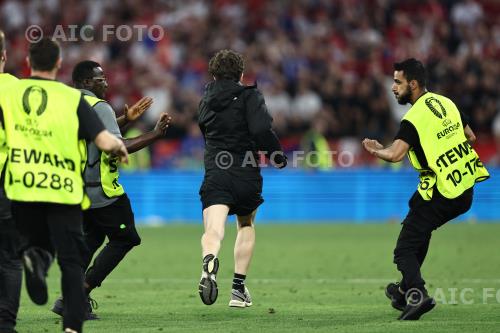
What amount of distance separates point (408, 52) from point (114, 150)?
18809 mm

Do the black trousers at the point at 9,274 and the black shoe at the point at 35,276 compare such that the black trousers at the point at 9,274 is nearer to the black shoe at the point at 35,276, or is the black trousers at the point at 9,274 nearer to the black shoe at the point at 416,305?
the black shoe at the point at 35,276

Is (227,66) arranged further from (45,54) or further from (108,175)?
(45,54)

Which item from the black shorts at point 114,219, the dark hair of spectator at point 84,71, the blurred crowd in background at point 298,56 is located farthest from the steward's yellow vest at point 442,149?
the blurred crowd in background at point 298,56

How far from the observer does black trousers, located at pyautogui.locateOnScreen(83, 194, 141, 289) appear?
32.2 ft

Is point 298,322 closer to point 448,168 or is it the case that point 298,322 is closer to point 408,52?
point 448,168

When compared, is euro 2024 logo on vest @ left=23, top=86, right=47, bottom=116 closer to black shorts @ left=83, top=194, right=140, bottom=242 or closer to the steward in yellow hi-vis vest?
black shorts @ left=83, top=194, right=140, bottom=242

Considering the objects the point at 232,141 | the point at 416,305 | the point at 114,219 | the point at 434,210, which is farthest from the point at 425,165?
the point at 114,219

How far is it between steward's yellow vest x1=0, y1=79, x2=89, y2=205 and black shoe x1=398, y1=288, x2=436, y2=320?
327 centimetres

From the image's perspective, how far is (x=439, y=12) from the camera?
88.4ft

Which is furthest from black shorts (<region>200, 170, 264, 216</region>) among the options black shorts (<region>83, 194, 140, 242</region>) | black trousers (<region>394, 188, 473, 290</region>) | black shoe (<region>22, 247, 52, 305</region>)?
black shoe (<region>22, 247, 52, 305</region>)

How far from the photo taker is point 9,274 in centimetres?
839

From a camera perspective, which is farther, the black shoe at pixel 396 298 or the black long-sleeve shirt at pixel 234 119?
the black long-sleeve shirt at pixel 234 119

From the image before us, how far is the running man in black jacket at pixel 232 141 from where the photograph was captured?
1018 cm

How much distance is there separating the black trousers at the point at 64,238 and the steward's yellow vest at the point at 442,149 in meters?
3.35
